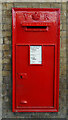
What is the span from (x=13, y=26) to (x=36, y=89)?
143 centimetres

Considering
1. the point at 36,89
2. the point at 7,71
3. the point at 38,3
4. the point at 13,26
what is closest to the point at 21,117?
the point at 36,89

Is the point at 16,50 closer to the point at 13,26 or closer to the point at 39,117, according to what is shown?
the point at 13,26

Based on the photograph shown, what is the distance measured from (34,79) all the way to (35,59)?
0.43 metres

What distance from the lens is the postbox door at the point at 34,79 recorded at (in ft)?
12.1

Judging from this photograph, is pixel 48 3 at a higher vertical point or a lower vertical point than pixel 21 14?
higher

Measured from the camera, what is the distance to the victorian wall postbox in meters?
3.64

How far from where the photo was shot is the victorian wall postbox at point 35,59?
3641mm

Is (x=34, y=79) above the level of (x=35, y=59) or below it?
below

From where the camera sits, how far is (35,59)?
369cm

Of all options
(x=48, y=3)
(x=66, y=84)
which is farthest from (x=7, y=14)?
(x=66, y=84)

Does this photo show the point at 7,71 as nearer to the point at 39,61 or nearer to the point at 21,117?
the point at 39,61

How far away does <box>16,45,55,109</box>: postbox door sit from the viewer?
12.1ft

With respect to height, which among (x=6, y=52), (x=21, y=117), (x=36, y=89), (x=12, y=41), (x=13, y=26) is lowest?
(x=21, y=117)

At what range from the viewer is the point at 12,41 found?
3676 mm
